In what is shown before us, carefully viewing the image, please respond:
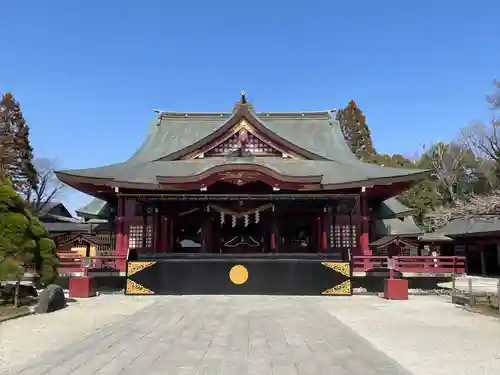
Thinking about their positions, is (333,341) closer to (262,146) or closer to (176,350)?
(176,350)

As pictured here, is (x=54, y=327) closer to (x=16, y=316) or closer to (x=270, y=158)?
(x=16, y=316)

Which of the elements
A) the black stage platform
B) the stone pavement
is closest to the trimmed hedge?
the stone pavement

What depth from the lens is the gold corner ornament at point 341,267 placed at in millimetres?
16266

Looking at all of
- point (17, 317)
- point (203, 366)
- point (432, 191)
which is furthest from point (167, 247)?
point (432, 191)

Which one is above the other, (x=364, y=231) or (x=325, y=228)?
(x=325, y=228)

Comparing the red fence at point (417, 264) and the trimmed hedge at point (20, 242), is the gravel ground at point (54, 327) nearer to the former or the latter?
the trimmed hedge at point (20, 242)

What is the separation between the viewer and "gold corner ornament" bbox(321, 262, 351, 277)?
16.3m

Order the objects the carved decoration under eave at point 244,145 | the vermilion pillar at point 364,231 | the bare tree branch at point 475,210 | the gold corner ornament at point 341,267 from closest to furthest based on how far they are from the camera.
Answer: the bare tree branch at point 475,210, the gold corner ornament at point 341,267, the vermilion pillar at point 364,231, the carved decoration under eave at point 244,145

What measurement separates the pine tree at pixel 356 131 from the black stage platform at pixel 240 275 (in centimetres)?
4931

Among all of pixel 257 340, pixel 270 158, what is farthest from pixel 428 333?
pixel 270 158

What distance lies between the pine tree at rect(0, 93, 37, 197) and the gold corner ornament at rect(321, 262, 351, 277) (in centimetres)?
4438

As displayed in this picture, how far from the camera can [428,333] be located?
9352mm

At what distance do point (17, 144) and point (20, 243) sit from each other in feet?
144

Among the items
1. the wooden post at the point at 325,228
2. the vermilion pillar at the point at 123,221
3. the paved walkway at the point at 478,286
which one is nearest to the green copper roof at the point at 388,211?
the paved walkway at the point at 478,286
